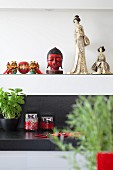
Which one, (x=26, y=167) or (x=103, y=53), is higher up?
(x=103, y=53)

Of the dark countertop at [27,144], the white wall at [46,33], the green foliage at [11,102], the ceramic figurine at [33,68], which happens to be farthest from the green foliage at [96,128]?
the white wall at [46,33]

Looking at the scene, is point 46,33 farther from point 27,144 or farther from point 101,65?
point 27,144

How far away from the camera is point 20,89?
239 centimetres

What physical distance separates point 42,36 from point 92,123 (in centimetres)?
199

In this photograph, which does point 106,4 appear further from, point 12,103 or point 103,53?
point 12,103

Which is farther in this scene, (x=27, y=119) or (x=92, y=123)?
(x=27, y=119)

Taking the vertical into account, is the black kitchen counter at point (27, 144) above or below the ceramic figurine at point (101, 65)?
below

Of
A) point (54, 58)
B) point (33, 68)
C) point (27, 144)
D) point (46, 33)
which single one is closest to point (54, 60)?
point (54, 58)

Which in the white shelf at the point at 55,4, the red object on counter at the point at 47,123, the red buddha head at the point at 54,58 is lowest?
the red object on counter at the point at 47,123

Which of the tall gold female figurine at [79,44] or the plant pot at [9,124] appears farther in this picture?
the tall gold female figurine at [79,44]

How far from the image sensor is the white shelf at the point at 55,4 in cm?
248

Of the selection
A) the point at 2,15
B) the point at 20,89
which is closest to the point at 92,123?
the point at 20,89

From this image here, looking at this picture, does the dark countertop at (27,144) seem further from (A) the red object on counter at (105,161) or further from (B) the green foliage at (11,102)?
(A) the red object on counter at (105,161)

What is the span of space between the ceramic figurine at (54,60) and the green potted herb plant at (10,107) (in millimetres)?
253
